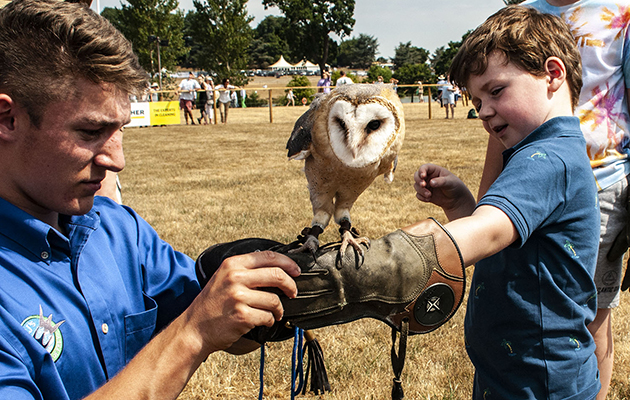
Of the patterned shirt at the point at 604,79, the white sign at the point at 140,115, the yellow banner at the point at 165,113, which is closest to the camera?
the patterned shirt at the point at 604,79

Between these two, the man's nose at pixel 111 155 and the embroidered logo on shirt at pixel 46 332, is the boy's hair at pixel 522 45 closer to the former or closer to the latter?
the man's nose at pixel 111 155

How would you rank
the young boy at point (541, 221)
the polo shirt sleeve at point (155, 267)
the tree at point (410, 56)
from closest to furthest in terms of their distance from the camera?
the young boy at point (541, 221) → the polo shirt sleeve at point (155, 267) → the tree at point (410, 56)

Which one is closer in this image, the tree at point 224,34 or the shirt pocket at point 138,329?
the shirt pocket at point 138,329

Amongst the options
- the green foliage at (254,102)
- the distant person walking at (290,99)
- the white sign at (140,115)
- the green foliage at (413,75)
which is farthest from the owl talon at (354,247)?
the green foliage at (254,102)

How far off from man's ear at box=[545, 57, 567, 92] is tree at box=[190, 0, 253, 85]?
124ft

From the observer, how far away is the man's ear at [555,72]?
55.1 inches

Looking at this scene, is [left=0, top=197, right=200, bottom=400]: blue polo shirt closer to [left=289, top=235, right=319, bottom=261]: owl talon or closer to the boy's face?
[left=289, top=235, right=319, bottom=261]: owl talon

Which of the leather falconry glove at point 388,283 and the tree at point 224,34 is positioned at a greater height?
the tree at point 224,34

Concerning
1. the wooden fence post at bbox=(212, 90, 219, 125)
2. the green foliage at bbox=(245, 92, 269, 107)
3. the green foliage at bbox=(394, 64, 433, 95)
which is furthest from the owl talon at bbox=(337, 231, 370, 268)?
the green foliage at bbox=(245, 92, 269, 107)

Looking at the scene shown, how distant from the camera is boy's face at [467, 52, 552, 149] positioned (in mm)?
1398

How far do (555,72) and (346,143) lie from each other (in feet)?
2.14

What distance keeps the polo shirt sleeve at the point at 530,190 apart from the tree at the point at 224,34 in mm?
37898

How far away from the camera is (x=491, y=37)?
1.43 meters

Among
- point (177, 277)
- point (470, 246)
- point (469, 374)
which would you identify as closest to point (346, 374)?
point (469, 374)
